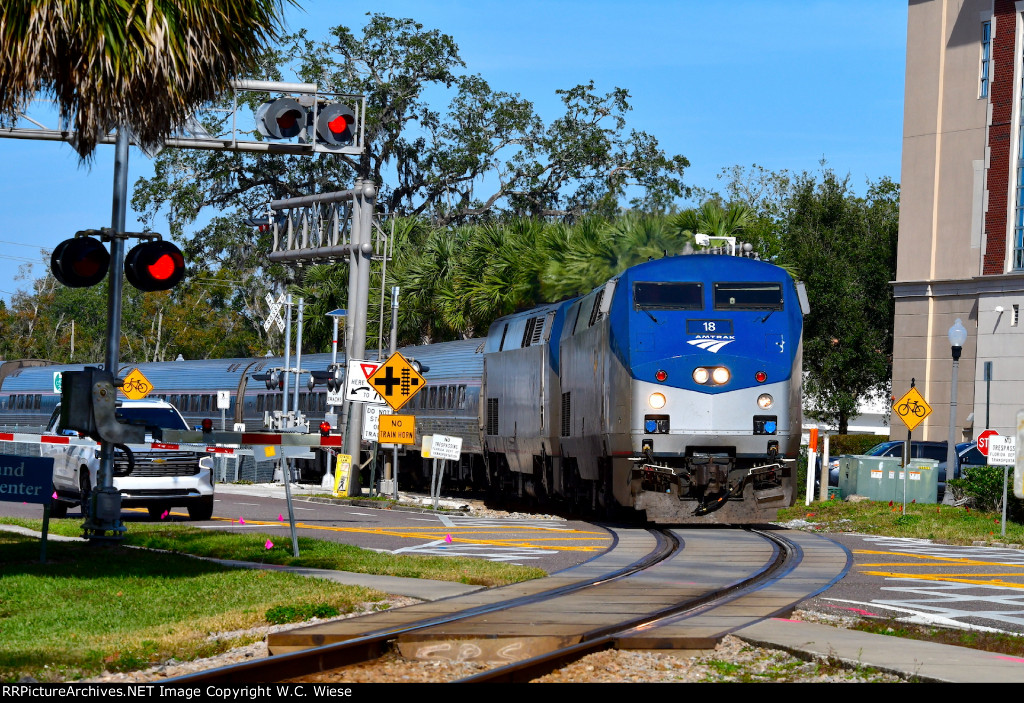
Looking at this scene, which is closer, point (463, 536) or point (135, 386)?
point (463, 536)

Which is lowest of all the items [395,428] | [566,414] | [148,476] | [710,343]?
[148,476]

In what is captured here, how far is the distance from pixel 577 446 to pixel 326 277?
113ft

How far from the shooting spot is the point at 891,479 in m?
31.0

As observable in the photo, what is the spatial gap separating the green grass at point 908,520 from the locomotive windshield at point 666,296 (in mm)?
5426

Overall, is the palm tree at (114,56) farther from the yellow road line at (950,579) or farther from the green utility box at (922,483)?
the green utility box at (922,483)

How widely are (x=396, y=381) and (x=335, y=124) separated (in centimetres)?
781

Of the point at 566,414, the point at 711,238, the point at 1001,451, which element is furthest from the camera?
the point at 711,238

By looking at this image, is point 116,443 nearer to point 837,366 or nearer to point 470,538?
point 470,538

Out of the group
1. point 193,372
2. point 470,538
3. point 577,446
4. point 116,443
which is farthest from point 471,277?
point 116,443

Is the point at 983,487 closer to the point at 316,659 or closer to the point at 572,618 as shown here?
the point at 572,618

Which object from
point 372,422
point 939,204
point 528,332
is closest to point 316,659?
point 528,332

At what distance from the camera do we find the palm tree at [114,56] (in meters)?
11.2

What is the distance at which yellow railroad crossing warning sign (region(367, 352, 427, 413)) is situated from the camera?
27609mm

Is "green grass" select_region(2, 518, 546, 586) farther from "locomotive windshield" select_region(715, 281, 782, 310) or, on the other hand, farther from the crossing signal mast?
"locomotive windshield" select_region(715, 281, 782, 310)
